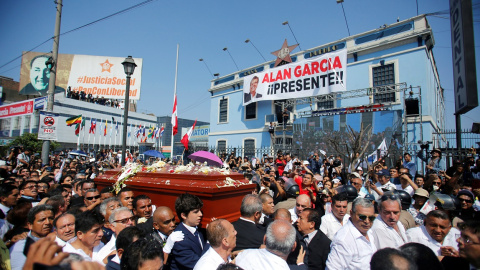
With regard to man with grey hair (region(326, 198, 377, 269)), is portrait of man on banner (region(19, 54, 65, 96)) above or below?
above

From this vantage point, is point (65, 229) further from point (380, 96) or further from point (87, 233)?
point (380, 96)

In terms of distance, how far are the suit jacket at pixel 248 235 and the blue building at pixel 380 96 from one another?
31.4 ft

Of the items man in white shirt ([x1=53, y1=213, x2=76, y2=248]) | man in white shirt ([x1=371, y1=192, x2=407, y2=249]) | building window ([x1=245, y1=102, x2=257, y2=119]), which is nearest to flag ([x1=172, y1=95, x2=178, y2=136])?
man in white shirt ([x1=53, y1=213, x2=76, y2=248])

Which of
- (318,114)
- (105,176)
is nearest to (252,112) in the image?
(318,114)

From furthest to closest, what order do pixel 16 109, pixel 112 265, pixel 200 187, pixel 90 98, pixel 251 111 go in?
1. pixel 16 109
2. pixel 90 98
3. pixel 251 111
4. pixel 200 187
5. pixel 112 265

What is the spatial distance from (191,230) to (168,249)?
289 mm

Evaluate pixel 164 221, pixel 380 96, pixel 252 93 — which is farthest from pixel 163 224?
pixel 252 93

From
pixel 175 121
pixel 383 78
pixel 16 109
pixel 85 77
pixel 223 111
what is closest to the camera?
pixel 175 121

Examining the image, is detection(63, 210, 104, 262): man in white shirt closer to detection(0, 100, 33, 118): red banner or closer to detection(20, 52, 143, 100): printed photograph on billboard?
detection(20, 52, 143, 100): printed photograph on billboard

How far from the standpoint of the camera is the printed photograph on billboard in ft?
95.3

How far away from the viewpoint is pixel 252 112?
767 inches

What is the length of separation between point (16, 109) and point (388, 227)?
1510 inches

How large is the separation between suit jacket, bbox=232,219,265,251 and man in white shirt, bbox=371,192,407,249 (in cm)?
125

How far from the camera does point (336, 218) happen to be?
3.47 m
